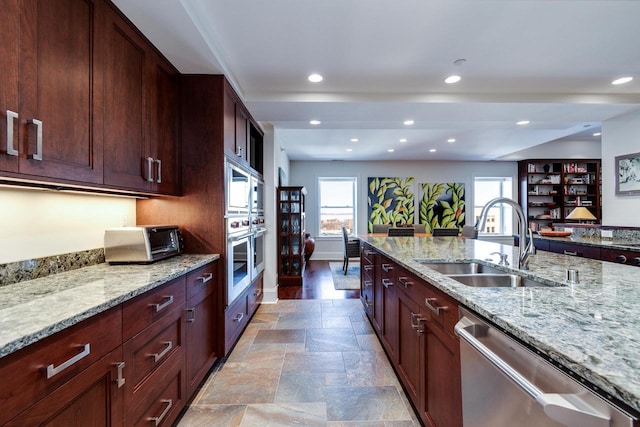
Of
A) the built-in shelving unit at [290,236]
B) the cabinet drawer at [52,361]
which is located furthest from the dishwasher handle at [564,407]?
the built-in shelving unit at [290,236]

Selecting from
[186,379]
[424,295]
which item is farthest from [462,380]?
[186,379]

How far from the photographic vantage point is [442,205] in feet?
25.1

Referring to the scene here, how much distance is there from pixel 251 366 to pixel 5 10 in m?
2.39

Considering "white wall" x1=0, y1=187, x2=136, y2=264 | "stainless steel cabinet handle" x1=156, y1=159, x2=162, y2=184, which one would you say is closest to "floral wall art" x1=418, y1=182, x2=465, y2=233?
"stainless steel cabinet handle" x1=156, y1=159, x2=162, y2=184

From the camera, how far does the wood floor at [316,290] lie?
423cm

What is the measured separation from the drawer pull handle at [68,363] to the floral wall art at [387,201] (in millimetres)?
6963

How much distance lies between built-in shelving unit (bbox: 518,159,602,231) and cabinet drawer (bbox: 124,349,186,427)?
7.92 meters

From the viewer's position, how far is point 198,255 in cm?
222

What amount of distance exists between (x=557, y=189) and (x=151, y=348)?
898 cm

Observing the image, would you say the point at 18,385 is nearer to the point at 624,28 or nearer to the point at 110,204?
the point at 110,204

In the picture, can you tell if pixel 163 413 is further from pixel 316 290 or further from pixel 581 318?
pixel 316 290

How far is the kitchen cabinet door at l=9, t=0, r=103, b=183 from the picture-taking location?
110 cm

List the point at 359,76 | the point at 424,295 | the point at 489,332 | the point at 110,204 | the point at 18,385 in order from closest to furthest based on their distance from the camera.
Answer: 1. the point at 18,385
2. the point at 489,332
3. the point at 424,295
4. the point at 110,204
5. the point at 359,76

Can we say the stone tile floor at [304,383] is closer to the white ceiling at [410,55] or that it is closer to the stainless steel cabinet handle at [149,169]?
the stainless steel cabinet handle at [149,169]
